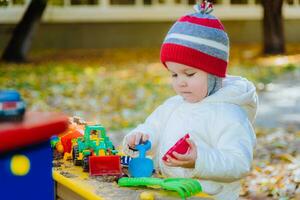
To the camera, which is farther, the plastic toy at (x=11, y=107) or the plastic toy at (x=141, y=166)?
the plastic toy at (x=141, y=166)

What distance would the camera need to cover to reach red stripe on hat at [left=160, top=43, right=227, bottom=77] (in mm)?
2865

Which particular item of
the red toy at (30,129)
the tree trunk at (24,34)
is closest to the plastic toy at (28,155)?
the red toy at (30,129)

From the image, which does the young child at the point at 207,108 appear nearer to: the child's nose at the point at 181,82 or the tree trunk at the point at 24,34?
the child's nose at the point at 181,82

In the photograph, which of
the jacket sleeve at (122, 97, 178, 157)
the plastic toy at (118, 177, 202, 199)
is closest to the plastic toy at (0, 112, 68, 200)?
the plastic toy at (118, 177, 202, 199)

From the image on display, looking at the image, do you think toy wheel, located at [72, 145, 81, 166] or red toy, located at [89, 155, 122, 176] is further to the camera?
toy wheel, located at [72, 145, 81, 166]

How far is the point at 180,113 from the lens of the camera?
3.03m

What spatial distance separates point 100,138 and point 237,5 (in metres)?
18.4

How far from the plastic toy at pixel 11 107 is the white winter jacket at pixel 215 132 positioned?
100 cm

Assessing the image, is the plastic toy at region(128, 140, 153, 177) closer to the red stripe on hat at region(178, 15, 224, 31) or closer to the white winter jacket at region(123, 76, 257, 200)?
the white winter jacket at region(123, 76, 257, 200)

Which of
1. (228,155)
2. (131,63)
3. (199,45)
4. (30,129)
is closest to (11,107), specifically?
(30,129)

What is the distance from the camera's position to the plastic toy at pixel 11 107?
1.77m

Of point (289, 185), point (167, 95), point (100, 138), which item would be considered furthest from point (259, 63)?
point (100, 138)

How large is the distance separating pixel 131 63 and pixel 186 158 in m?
13.5

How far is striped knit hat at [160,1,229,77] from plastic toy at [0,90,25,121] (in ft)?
3.82
